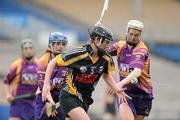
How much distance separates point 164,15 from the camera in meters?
32.3

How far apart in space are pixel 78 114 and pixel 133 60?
5.34 feet

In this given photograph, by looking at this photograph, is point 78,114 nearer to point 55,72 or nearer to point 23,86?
point 55,72

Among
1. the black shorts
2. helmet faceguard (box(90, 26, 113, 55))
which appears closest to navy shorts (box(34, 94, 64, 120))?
the black shorts

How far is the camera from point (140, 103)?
13.4m

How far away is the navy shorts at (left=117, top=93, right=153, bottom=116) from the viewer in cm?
1338

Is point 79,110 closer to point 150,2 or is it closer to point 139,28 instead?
point 139,28

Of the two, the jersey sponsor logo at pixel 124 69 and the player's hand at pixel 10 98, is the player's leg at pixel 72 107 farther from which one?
the player's hand at pixel 10 98

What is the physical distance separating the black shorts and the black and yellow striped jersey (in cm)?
6

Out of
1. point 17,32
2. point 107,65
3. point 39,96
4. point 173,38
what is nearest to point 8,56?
point 17,32

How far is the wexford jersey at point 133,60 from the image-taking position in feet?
43.1

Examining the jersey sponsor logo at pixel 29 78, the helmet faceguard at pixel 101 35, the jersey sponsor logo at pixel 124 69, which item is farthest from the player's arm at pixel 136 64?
the jersey sponsor logo at pixel 29 78

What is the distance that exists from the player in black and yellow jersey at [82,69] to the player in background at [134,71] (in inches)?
29.2

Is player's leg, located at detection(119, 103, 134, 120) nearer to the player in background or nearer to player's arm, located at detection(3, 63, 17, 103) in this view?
the player in background

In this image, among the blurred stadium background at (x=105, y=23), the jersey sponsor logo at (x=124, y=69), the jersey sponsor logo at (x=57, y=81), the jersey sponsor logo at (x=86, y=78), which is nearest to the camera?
the jersey sponsor logo at (x=86, y=78)
